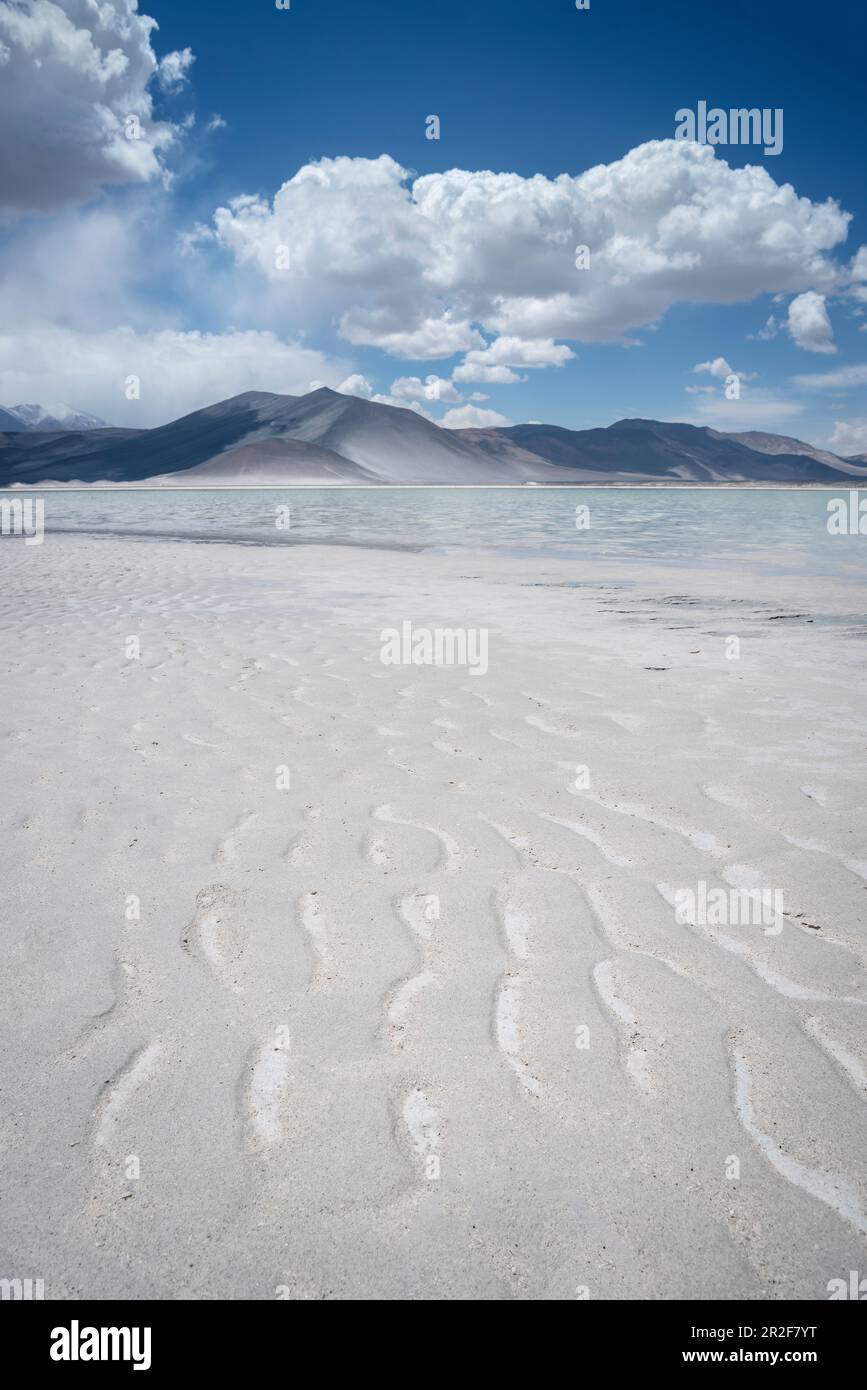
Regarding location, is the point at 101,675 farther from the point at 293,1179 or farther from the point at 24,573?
the point at 24,573

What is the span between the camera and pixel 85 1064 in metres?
2.38

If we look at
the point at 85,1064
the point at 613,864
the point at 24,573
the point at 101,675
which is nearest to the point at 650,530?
the point at 24,573

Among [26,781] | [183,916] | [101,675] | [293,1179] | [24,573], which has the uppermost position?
[24,573]

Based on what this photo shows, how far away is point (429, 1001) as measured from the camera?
8.79 ft

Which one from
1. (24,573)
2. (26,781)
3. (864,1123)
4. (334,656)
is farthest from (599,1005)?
(24,573)

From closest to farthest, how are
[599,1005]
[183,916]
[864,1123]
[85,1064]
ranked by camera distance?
1. [864,1123]
2. [85,1064]
3. [599,1005]
4. [183,916]

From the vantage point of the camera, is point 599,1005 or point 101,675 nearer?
point 599,1005

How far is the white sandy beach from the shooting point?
1884 millimetres

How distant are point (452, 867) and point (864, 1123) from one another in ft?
6.09

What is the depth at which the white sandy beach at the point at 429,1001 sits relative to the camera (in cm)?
188
